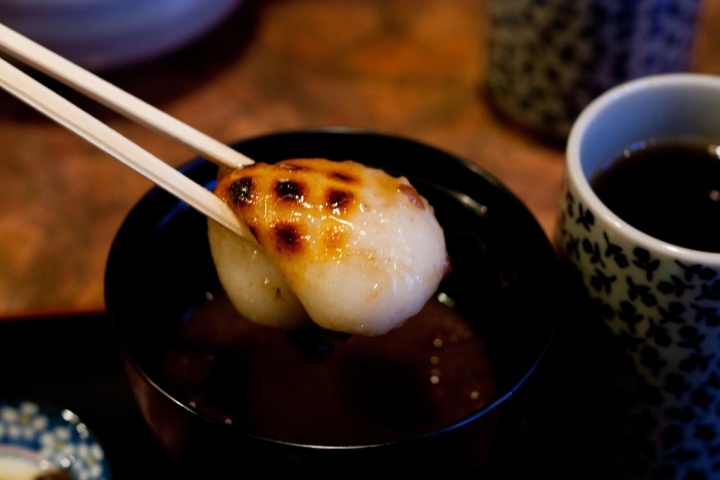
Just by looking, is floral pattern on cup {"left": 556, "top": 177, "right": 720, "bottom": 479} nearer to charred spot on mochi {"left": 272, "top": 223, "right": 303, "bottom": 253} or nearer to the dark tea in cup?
the dark tea in cup

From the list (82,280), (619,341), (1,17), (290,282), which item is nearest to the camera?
(290,282)

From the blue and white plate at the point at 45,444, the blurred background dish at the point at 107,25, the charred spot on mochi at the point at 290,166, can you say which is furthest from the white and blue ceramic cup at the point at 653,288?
the blurred background dish at the point at 107,25

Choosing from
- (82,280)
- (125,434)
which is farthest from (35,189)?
(125,434)

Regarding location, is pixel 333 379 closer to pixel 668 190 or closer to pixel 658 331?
pixel 658 331

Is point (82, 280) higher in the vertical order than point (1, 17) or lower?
lower

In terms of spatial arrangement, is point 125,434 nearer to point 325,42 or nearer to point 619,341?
point 619,341

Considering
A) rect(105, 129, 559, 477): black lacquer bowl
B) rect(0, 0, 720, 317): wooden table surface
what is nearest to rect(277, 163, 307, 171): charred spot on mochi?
rect(105, 129, 559, 477): black lacquer bowl
